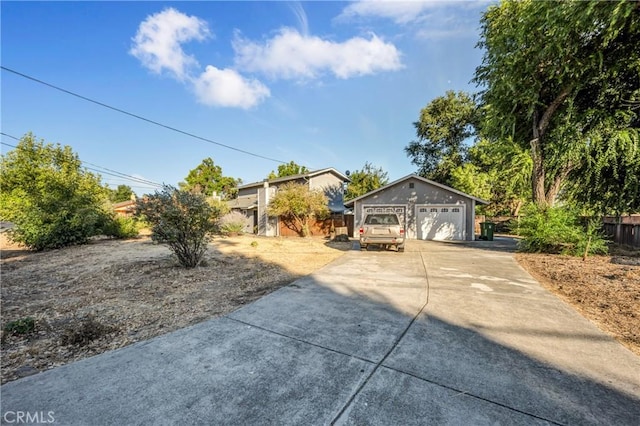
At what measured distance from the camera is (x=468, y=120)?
1062 inches

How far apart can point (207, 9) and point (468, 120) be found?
83.8 ft

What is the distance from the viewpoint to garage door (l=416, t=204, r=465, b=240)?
55.4ft

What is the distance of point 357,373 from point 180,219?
6266mm

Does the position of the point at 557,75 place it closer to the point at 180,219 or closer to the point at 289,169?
the point at 180,219

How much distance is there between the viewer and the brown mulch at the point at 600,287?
399cm

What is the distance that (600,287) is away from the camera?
18.9ft

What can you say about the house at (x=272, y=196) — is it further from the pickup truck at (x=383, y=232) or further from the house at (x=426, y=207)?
the pickup truck at (x=383, y=232)

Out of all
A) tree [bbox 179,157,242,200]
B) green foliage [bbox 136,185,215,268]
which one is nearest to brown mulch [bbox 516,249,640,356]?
green foliage [bbox 136,185,215,268]

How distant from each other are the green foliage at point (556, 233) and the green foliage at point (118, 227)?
21082mm

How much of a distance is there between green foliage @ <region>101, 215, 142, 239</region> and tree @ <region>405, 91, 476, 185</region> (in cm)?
2724

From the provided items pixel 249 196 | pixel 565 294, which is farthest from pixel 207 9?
pixel 249 196

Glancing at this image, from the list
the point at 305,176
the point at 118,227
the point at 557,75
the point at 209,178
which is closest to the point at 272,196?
the point at 305,176

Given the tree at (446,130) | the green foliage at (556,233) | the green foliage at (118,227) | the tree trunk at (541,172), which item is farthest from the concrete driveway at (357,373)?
the tree at (446,130)

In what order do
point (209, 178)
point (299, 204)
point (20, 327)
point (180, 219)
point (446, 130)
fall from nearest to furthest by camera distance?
point (20, 327) < point (180, 219) < point (299, 204) < point (446, 130) < point (209, 178)
